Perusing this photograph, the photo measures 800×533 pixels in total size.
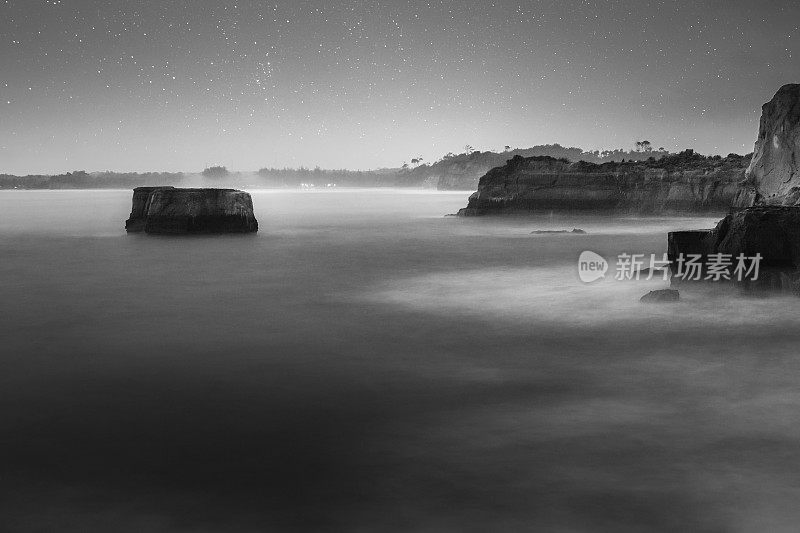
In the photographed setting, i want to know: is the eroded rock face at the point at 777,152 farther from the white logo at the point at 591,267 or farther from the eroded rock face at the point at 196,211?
the eroded rock face at the point at 196,211

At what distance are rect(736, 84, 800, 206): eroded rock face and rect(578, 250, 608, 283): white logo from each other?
999 centimetres

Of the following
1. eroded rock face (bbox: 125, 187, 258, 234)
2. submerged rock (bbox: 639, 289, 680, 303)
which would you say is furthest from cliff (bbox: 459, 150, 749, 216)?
submerged rock (bbox: 639, 289, 680, 303)

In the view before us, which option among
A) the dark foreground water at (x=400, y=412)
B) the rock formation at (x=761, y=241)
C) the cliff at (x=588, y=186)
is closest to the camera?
the dark foreground water at (x=400, y=412)

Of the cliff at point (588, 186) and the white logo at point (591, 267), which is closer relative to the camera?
the white logo at point (591, 267)

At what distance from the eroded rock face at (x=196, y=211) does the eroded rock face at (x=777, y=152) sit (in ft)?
79.3

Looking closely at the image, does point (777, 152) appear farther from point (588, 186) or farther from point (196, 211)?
point (588, 186)

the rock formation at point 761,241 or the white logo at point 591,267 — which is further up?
the rock formation at point 761,241

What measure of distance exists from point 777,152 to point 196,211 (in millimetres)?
26949

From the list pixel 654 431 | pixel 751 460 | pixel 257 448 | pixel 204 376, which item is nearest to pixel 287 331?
pixel 204 376

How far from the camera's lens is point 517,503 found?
229 inches

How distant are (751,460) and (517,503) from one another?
87.0 inches

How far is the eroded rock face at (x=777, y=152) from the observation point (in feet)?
115

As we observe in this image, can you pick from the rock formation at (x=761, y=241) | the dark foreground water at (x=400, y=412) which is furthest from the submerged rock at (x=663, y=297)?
the rock formation at (x=761, y=241)

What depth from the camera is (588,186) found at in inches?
2876
